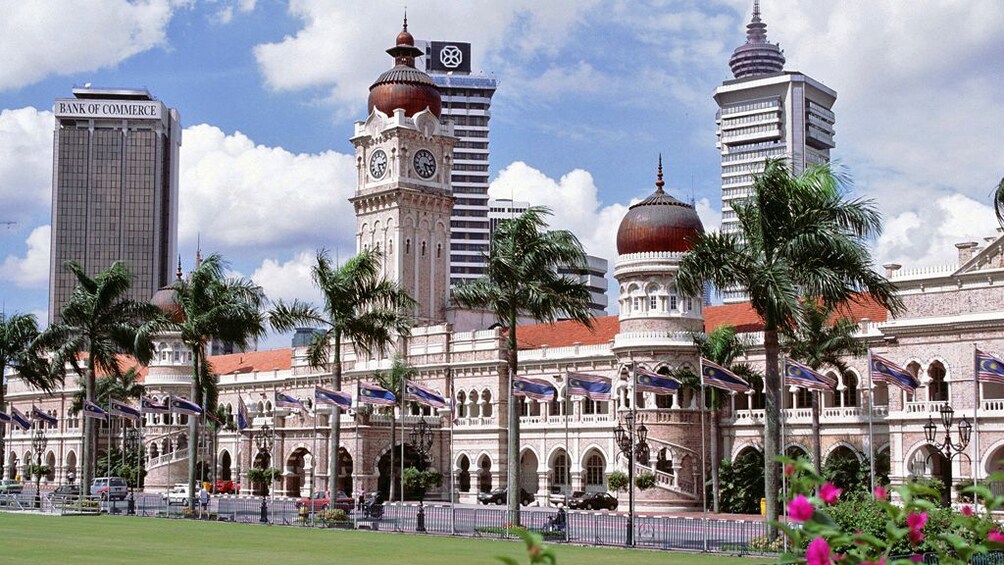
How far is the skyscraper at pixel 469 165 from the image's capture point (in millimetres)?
177125

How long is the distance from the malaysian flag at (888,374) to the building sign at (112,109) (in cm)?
16275

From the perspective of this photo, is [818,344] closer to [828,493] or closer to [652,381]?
[652,381]

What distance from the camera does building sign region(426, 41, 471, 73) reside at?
184 metres

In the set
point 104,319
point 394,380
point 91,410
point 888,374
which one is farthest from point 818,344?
point 91,410

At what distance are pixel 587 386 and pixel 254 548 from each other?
63.7ft

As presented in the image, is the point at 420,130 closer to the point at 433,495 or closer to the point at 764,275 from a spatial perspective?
the point at 433,495

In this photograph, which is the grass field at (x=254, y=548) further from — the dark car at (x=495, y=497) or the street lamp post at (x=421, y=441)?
the street lamp post at (x=421, y=441)

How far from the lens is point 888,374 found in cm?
4500

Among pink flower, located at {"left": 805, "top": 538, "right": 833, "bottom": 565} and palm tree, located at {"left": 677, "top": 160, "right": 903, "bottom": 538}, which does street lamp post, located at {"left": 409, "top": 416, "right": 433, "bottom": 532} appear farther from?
pink flower, located at {"left": 805, "top": 538, "right": 833, "bottom": 565}

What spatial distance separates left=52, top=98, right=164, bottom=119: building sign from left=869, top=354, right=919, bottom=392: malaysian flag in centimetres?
16275

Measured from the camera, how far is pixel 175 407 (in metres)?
59.3

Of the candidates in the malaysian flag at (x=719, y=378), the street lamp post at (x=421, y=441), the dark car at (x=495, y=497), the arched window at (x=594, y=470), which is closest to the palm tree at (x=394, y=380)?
the street lamp post at (x=421, y=441)

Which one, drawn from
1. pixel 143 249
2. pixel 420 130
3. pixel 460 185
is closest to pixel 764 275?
pixel 420 130

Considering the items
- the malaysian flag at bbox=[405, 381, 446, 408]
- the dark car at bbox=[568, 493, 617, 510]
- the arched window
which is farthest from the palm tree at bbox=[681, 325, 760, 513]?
the malaysian flag at bbox=[405, 381, 446, 408]
